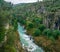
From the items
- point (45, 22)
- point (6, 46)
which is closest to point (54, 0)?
point (45, 22)

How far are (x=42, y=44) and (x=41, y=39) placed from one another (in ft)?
4.54

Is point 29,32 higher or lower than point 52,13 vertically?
lower

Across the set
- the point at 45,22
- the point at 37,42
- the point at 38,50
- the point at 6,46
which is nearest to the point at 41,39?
the point at 37,42

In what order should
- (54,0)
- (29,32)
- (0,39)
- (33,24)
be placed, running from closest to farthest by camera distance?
(0,39)
(29,32)
(33,24)
(54,0)

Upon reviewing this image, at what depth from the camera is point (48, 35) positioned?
28562 mm

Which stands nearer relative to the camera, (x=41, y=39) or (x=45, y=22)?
(x=41, y=39)

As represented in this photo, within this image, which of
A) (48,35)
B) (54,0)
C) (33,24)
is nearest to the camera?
(48,35)

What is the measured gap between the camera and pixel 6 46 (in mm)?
15906

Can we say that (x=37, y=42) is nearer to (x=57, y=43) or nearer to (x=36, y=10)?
(x=57, y=43)

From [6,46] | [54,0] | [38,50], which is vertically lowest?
[38,50]

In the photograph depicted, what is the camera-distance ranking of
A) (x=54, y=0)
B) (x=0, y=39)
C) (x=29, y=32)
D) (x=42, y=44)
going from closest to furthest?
(x=0, y=39) → (x=42, y=44) → (x=29, y=32) → (x=54, y=0)

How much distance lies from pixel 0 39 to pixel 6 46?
29.8 inches

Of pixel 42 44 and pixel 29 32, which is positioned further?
pixel 29 32

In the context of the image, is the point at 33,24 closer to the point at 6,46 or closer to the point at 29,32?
the point at 29,32
